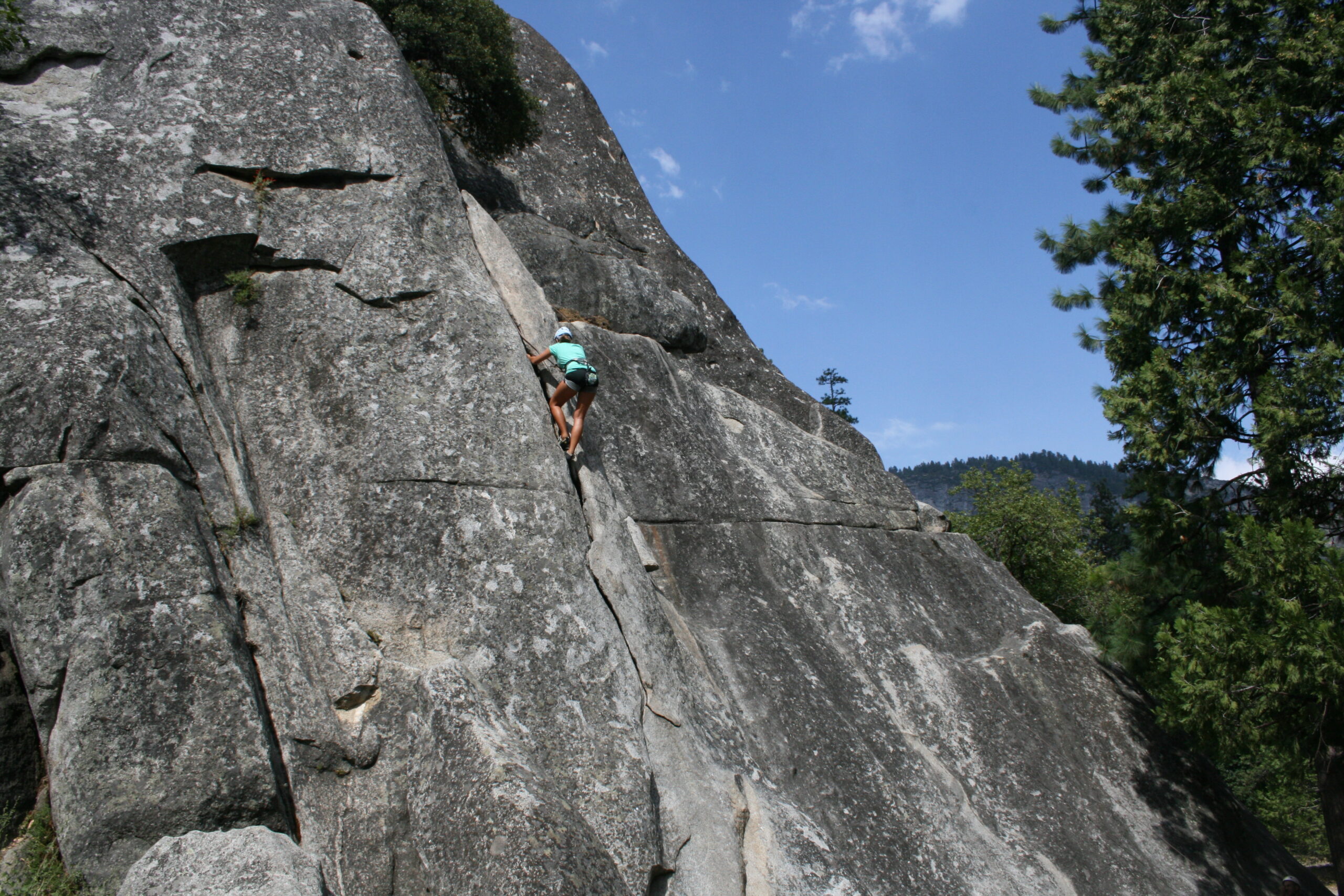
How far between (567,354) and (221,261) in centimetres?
341

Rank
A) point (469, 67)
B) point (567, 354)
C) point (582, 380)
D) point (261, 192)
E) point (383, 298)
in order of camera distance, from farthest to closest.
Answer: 1. point (469, 67)
2. point (567, 354)
3. point (582, 380)
4. point (261, 192)
5. point (383, 298)

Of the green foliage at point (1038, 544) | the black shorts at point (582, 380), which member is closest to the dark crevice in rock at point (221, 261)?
the black shorts at point (582, 380)

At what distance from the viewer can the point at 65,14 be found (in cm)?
888

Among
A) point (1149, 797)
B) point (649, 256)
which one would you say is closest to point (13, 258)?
point (649, 256)

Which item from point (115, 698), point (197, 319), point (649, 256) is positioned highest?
point (649, 256)

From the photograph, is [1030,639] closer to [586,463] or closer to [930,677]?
[930,677]

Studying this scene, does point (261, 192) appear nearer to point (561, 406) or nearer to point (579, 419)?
point (561, 406)

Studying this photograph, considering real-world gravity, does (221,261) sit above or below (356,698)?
above

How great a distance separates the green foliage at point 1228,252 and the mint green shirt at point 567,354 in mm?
7144

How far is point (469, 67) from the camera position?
51.2 feet

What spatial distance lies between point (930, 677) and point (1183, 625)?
2845mm

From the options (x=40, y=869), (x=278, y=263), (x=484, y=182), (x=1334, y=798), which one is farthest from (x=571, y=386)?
(x=1334, y=798)

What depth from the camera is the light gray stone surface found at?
4797 mm

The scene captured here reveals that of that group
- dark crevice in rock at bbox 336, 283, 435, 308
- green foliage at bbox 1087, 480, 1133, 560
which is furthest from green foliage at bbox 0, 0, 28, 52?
green foliage at bbox 1087, 480, 1133, 560
